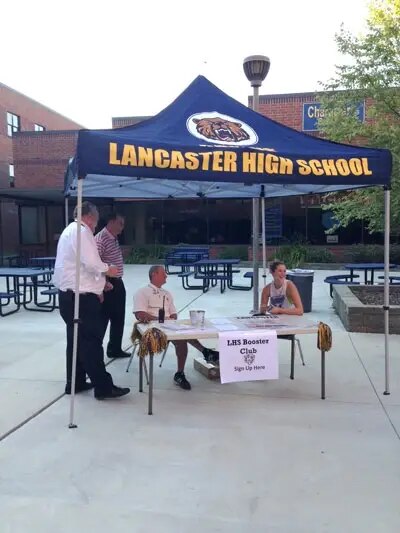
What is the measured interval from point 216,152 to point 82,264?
1.49m

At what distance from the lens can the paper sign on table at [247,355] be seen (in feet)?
14.2

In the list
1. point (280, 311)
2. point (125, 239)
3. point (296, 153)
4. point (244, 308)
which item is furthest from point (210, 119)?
point (125, 239)

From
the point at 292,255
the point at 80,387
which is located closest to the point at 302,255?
the point at 292,255

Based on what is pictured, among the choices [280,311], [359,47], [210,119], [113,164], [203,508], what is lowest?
[203,508]

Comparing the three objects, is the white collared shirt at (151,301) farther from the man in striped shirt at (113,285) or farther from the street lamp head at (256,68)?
the street lamp head at (256,68)

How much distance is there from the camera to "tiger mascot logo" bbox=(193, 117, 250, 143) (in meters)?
4.57

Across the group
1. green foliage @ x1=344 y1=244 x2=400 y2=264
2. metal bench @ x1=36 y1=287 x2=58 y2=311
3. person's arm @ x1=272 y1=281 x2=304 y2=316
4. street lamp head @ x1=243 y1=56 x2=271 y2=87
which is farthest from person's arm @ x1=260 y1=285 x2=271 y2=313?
green foliage @ x1=344 y1=244 x2=400 y2=264

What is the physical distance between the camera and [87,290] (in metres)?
4.41

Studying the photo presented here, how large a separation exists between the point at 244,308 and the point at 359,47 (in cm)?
516

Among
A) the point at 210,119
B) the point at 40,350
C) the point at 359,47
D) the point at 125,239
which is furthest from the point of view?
the point at 125,239

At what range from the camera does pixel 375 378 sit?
211 inches

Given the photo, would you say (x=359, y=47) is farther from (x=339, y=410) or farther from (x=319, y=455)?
(x=319, y=455)

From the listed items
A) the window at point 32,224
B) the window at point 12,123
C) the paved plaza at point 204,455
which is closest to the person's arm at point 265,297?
the paved plaza at point 204,455

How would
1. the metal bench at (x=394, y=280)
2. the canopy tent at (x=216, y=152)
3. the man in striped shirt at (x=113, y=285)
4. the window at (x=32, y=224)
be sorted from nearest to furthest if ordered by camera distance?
the canopy tent at (x=216, y=152)
the man in striped shirt at (x=113, y=285)
the metal bench at (x=394, y=280)
the window at (x=32, y=224)
